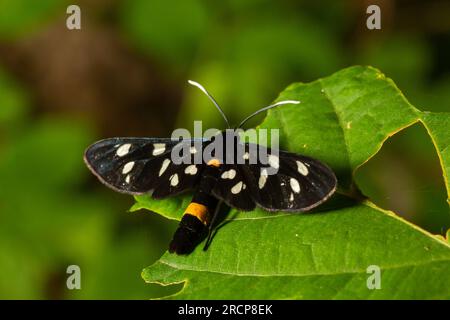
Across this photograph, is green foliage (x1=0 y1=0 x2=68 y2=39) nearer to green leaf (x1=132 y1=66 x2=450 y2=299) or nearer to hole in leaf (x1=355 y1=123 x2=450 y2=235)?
green leaf (x1=132 y1=66 x2=450 y2=299)

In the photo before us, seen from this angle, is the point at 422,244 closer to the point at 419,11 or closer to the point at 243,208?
the point at 243,208

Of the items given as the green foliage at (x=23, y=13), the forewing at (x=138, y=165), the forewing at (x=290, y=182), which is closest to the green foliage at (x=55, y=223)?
the green foliage at (x=23, y=13)

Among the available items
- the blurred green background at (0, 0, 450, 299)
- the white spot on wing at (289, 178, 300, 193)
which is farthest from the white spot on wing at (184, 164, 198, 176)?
the blurred green background at (0, 0, 450, 299)

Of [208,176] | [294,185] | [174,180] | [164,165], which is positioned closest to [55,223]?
[164,165]

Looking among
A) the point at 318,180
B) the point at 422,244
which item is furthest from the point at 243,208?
the point at 422,244

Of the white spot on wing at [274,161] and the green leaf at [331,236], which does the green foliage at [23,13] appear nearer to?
the green leaf at [331,236]
